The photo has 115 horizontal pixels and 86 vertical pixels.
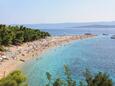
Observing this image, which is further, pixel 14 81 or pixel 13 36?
pixel 13 36

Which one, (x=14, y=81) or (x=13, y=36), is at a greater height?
(x=14, y=81)

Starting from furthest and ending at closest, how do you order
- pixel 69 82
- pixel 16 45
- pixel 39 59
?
1. pixel 16 45
2. pixel 39 59
3. pixel 69 82

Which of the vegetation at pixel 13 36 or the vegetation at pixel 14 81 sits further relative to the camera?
the vegetation at pixel 13 36

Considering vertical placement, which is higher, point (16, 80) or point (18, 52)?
point (16, 80)

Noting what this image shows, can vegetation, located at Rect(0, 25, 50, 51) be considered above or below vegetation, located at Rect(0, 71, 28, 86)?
below

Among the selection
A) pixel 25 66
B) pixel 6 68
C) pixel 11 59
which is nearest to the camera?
pixel 6 68

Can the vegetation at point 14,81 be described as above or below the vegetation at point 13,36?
above

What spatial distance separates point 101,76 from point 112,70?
44.5m

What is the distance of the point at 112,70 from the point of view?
56594 mm

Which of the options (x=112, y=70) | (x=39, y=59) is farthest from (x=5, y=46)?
(x=112, y=70)

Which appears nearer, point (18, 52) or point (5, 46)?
point (18, 52)

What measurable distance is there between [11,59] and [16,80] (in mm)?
50038

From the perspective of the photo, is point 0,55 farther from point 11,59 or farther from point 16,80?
point 16,80

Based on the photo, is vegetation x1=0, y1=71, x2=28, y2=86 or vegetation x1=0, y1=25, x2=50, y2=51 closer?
vegetation x1=0, y1=71, x2=28, y2=86
